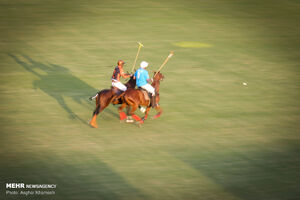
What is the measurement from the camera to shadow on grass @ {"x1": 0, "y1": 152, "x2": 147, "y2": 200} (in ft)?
46.4

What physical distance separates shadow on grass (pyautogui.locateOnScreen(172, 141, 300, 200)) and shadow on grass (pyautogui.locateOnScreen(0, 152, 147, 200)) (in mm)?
2783

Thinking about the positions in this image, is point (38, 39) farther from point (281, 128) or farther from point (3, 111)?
point (281, 128)

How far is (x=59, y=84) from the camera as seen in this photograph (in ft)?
77.5

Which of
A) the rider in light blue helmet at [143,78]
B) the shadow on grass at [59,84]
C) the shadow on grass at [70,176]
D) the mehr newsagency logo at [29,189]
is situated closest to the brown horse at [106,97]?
the rider in light blue helmet at [143,78]

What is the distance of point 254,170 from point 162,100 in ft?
23.2

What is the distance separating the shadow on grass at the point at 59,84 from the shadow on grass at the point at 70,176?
3.50 metres

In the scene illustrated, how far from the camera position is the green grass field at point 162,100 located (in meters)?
15.2

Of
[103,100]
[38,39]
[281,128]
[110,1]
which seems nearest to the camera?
[103,100]

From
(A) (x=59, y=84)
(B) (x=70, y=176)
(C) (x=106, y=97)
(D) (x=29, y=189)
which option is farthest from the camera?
(A) (x=59, y=84)

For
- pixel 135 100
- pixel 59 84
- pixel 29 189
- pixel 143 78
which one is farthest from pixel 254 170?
pixel 59 84

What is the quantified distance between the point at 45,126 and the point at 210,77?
9.73 metres

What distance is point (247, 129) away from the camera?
19.2 meters

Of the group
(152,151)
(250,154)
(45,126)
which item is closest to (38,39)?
(45,126)

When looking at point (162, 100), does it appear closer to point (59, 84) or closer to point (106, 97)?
point (106, 97)
